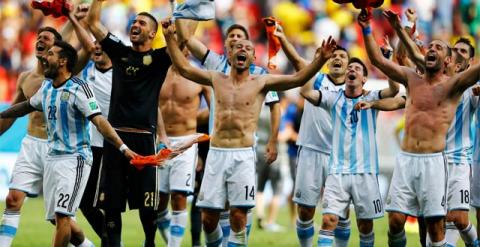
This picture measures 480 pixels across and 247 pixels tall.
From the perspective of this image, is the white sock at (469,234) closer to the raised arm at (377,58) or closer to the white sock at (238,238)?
the raised arm at (377,58)

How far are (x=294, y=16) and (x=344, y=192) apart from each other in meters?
16.8

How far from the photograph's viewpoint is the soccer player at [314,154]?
51.1 ft

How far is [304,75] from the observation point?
45.0 feet

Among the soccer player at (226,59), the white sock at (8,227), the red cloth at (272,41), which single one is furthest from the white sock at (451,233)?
the white sock at (8,227)

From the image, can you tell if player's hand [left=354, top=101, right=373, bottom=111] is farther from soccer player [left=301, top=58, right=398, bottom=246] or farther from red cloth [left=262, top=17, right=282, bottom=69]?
red cloth [left=262, top=17, right=282, bottom=69]

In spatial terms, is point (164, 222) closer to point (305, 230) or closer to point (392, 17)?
point (305, 230)

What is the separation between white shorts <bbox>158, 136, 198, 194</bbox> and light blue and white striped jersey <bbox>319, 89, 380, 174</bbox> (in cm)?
201

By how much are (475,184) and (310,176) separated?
6.40 feet

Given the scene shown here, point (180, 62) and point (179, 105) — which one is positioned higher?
point (180, 62)

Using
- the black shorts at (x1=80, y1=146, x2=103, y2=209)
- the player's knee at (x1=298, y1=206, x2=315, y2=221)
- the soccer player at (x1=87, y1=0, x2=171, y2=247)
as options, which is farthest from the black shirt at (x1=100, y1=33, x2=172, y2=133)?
the player's knee at (x1=298, y1=206, x2=315, y2=221)

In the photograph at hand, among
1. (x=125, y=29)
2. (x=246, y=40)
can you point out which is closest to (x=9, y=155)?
(x=125, y=29)

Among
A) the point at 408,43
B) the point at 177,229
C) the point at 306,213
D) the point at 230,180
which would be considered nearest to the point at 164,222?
the point at 177,229

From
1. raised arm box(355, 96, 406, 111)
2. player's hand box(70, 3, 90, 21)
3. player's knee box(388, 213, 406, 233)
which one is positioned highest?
player's hand box(70, 3, 90, 21)

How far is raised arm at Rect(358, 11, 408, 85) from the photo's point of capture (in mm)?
13405
